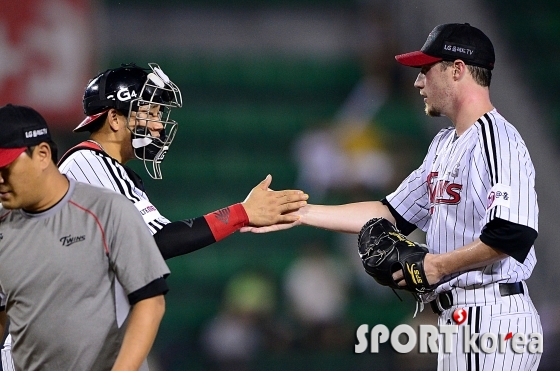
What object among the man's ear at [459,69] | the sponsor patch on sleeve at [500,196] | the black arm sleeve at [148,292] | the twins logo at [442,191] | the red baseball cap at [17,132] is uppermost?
the man's ear at [459,69]

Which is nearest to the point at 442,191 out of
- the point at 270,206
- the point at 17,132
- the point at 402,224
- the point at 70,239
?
the point at 402,224

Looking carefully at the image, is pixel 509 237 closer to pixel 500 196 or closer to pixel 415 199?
pixel 500 196

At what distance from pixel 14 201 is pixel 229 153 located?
450 centimetres

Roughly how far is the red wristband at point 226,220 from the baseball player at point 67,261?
841 millimetres

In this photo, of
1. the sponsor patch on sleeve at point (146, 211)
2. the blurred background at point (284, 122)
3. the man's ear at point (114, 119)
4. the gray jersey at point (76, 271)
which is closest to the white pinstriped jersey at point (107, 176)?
the sponsor patch on sleeve at point (146, 211)

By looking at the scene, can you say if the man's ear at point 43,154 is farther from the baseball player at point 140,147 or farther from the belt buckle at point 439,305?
the belt buckle at point 439,305

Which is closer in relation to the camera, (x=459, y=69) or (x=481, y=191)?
(x=481, y=191)

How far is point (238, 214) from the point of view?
3.03 meters

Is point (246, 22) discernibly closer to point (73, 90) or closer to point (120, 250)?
point (73, 90)

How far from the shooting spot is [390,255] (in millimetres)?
2820

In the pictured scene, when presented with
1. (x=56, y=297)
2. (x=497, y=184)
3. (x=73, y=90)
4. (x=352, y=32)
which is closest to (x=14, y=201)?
(x=56, y=297)

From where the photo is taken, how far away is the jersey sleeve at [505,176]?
100 inches

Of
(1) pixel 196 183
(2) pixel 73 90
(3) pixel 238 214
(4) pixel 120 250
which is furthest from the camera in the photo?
(1) pixel 196 183

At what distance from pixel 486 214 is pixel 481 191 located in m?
0.11
